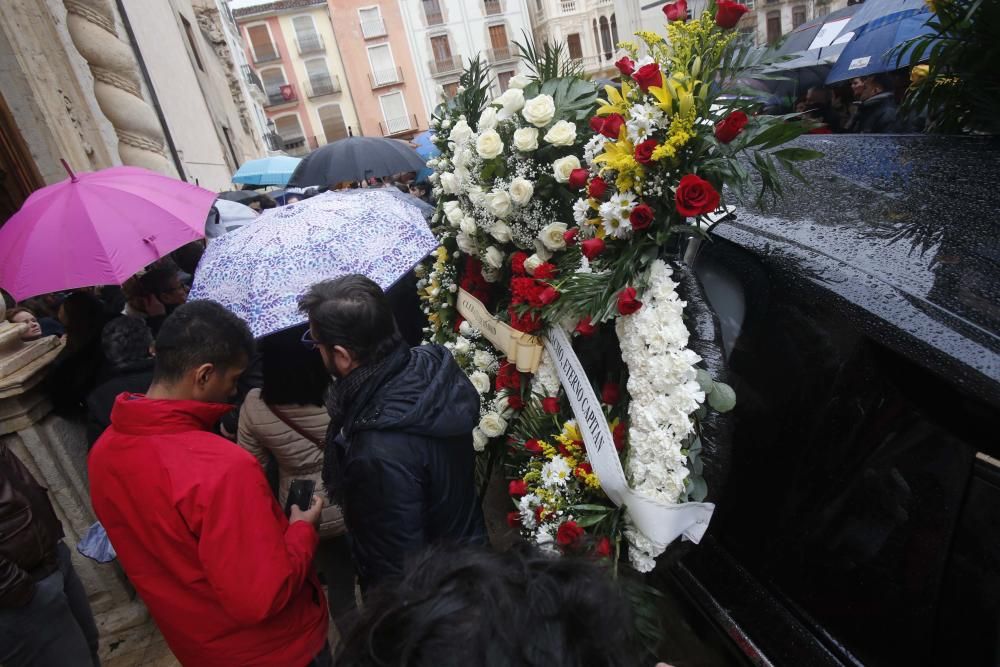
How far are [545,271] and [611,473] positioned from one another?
2.51 feet

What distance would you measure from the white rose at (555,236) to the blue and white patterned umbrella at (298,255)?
0.79 metres

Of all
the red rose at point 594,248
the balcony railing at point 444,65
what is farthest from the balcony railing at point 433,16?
the red rose at point 594,248

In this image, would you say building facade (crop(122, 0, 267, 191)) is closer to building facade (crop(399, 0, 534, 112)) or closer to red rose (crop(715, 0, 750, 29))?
red rose (crop(715, 0, 750, 29))

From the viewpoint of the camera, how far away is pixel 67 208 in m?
2.69

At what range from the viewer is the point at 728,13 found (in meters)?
1.48

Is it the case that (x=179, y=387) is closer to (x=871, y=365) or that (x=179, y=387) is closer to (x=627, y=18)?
(x=871, y=365)

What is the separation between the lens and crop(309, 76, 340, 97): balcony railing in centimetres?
4072

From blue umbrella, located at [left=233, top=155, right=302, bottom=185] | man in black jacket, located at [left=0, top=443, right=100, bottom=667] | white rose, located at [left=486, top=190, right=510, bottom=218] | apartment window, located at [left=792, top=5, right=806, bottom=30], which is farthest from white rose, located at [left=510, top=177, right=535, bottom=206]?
apartment window, located at [left=792, top=5, right=806, bottom=30]

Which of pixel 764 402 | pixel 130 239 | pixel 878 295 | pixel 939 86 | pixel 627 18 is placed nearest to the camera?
pixel 878 295

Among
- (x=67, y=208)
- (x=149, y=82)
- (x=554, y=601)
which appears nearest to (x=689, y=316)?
(x=554, y=601)

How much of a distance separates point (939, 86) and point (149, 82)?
9.30 m

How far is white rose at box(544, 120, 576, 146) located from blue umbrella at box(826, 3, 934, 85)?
3.95 meters

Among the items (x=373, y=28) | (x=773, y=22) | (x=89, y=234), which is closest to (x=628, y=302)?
(x=89, y=234)

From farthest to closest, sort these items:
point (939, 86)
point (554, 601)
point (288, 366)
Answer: point (939, 86) → point (288, 366) → point (554, 601)
